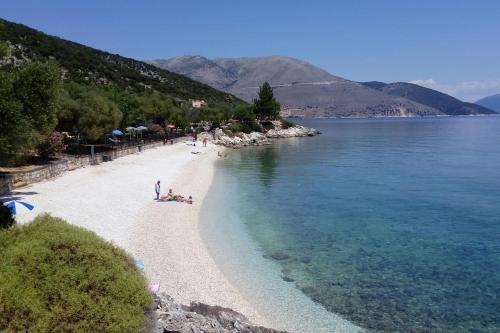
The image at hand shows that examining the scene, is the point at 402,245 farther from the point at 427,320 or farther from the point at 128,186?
the point at 128,186

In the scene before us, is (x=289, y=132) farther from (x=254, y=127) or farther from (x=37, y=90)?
(x=37, y=90)

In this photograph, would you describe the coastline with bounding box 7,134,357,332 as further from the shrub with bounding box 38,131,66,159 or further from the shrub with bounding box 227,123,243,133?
the shrub with bounding box 227,123,243,133

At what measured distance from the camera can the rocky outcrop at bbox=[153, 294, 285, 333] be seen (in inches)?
421

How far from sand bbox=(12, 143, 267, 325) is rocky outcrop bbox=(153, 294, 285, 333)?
2.02 m

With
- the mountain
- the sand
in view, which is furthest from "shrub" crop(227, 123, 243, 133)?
the sand

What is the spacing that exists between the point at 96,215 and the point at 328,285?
13.6 m

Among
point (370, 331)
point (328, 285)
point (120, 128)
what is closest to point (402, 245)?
point (328, 285)

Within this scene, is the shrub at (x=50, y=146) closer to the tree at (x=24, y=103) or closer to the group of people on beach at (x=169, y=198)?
the group of people on beach at (x=169, y=198)

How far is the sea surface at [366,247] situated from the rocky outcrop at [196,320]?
2699 mm

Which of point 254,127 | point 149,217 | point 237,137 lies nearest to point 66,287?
point 149,217

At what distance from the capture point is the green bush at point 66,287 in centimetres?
891

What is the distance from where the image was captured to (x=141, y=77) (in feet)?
428

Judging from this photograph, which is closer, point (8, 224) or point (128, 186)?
point (8, 224)

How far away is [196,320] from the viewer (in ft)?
37.8
